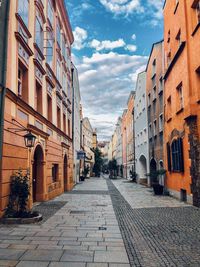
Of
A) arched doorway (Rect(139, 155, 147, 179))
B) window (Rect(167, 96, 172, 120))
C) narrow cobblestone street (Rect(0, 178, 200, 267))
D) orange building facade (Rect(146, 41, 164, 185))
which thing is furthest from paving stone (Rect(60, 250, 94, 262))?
arched doorway (Rect(139, 155, 147, 179))

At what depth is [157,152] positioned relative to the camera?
23094mm

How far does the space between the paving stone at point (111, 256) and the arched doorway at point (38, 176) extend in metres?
9.34

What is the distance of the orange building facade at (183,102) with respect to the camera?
41.5 feet

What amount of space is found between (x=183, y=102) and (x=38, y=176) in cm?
841

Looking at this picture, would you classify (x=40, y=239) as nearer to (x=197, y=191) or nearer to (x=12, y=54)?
(x=12, y=54)

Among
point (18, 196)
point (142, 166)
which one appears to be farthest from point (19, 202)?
point (142, 166)

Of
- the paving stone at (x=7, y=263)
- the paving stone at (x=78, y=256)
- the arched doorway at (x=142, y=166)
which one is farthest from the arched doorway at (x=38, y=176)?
the arched doorway at (x=142, y=166)

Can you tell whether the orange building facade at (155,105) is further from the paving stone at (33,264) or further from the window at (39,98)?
the paving stone at (33,264)

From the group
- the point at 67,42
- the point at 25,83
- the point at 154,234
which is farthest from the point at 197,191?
the point at 67,42

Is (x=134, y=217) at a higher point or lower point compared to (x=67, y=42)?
lower

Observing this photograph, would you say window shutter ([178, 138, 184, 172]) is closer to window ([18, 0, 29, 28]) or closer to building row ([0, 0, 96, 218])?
building row ([0, 0, 96, 218])

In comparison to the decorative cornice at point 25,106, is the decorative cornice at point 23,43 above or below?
above

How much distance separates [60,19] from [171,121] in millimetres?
11241

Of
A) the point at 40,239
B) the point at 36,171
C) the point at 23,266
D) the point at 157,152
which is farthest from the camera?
the point at 157,152
